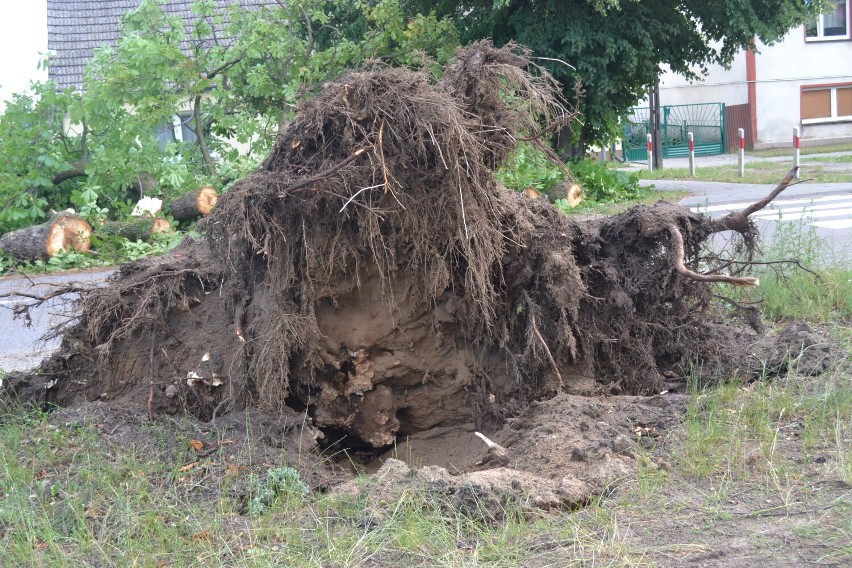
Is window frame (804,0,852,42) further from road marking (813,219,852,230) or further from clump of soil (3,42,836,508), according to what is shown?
clump of soil (3,42,836,508)

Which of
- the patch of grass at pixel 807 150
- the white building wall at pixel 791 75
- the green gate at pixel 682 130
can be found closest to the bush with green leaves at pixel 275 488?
the patch of grass at pixel 807 150

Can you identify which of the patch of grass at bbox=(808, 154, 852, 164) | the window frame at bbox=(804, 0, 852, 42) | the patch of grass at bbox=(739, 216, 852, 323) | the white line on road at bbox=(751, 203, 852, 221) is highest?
the window frame at bbox=(804, 0, 852, 42)

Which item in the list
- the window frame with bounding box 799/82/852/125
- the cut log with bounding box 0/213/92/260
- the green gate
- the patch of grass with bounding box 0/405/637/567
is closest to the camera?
the patch of grass with bounding box 0/405/637/567

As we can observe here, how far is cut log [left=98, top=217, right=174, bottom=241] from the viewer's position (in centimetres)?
1266

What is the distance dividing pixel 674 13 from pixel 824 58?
17228mm

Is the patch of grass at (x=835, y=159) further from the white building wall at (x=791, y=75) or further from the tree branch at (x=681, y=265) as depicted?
the tree branch at (x=681, y=265)

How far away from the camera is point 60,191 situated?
44.8ft

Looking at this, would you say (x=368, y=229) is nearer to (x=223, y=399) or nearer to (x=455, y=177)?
(x=455, y=177)

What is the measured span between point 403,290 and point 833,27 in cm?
3011

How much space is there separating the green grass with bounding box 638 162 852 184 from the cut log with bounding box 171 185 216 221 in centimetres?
1160

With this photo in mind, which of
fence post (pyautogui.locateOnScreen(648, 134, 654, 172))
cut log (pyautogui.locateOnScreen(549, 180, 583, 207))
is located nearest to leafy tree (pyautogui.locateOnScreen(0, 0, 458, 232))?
cut log (pyautogui.locateOnScreen(549, 180, 583, 207))

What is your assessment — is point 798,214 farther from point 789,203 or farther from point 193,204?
point 193,204

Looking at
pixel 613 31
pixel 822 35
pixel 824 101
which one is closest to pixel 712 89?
pixel 824 101

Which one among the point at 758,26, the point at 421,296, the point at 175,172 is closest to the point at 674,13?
the point at 758,26
